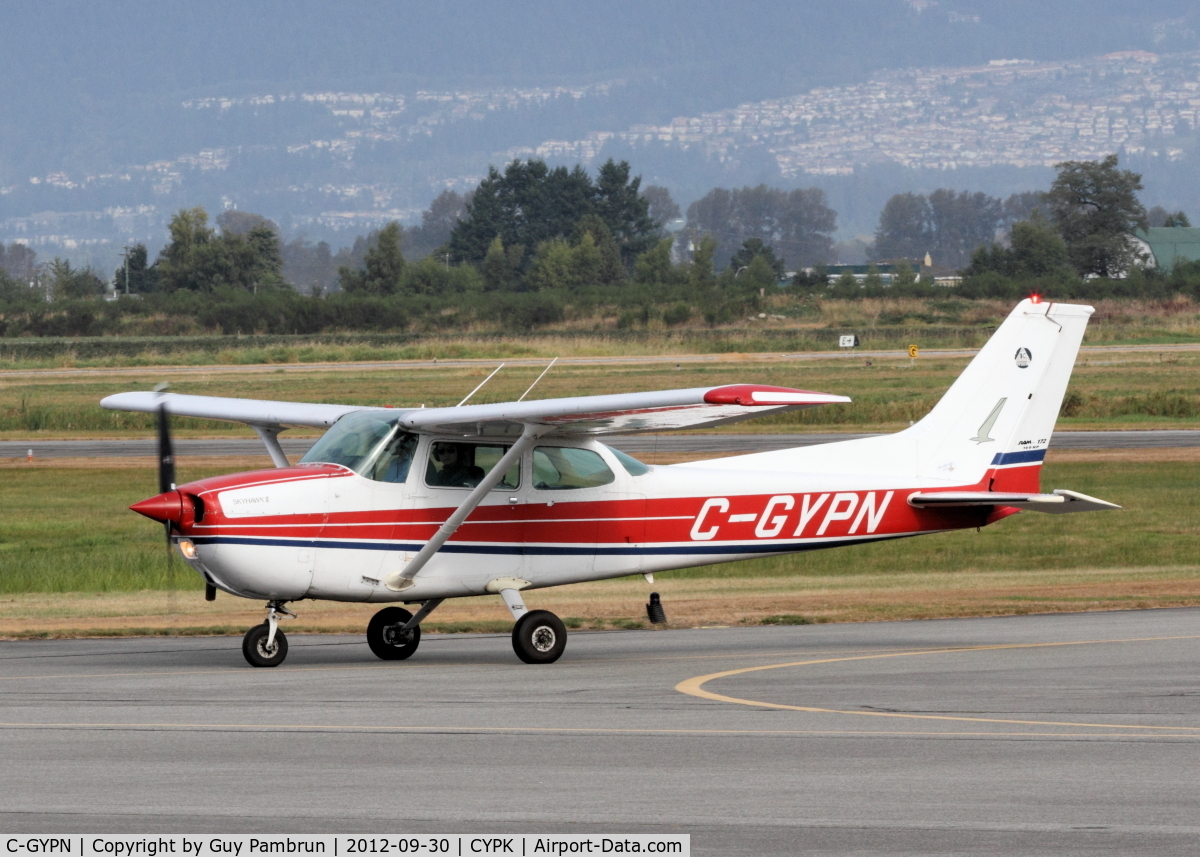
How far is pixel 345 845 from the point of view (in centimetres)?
709

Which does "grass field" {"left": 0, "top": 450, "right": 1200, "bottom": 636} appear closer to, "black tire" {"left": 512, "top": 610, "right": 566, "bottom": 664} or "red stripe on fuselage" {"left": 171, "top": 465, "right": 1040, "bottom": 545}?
"red stripe on fuselage" {"left": 171, "top": 465, "right": 1040, "bottom": 545}

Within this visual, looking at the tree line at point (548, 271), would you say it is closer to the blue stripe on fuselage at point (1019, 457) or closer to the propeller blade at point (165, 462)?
the blue stripe on fuselage at point (1019, 457)

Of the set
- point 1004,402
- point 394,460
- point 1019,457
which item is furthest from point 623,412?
point 1019,457

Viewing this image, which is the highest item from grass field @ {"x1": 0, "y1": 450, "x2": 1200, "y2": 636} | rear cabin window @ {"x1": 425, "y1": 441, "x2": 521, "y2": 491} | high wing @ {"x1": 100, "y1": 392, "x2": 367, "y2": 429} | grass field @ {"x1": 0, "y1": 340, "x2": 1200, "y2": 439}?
high wing @ {"x1": 100, "y1": 392, "x2": 367, "y2": 429}

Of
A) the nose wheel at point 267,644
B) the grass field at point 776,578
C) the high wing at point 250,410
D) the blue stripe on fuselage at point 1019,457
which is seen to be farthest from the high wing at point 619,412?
the blue stripe on fuselage at point 1019,457

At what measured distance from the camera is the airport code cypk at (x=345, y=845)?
6992 millimetres

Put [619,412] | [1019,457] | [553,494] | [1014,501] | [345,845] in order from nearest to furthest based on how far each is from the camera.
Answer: [345,845]
[619,412]
[553,494]
[1014,501]
[1019,457]

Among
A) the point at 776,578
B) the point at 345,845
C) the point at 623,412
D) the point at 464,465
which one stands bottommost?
the point at 776,578

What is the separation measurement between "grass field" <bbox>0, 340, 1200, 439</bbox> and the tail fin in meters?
28.3

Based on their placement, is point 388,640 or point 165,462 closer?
point 165,462

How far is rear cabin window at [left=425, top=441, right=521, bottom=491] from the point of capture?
1431 centimetres

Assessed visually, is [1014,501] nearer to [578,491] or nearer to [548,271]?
[578,491]

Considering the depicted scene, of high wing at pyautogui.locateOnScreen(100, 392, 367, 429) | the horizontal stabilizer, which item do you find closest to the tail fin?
the horizontal stabilizer

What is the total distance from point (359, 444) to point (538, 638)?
7.72 ft
